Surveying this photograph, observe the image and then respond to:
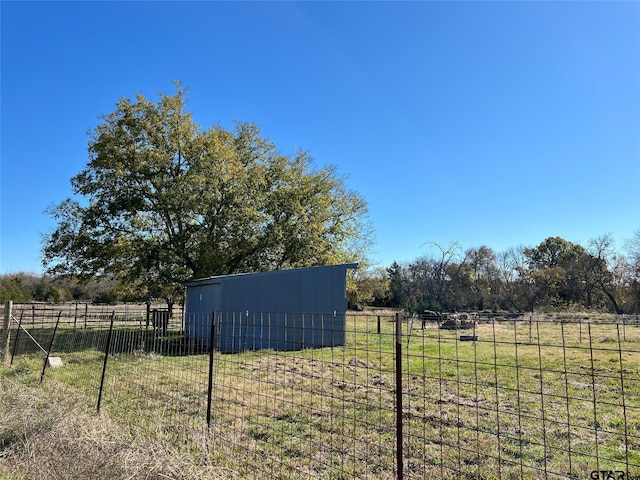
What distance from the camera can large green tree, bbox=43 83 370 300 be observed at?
18.2 meters

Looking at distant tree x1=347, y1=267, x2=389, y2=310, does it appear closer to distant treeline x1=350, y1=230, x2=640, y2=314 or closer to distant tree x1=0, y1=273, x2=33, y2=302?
distant treeline x1=350, y1=230, x2=640, y2=314

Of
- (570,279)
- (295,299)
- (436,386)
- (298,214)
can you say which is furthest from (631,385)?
(570,279)

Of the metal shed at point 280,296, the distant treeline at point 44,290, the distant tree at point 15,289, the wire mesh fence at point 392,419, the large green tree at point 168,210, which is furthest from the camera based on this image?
the distant treeline at point 44,290

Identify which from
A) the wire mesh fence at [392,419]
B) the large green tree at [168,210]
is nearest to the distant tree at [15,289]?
the large green tree at [168,210]

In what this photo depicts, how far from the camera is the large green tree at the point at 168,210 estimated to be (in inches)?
717

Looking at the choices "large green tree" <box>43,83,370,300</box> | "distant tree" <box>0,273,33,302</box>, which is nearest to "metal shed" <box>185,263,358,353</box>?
"large green tree" <box>43,83,370,300</box>

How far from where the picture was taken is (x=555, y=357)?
12156 mm

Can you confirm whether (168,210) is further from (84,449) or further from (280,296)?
(84,449)

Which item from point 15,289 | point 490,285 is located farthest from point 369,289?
point 15,289

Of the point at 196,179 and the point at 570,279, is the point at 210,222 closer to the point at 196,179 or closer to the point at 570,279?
the point at 196,179

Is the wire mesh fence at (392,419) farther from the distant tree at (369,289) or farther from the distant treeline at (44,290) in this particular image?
the distant treeline at (44,290)

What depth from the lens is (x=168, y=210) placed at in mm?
18406

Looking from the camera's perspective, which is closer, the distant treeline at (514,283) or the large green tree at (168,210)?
the large green tree at (168,210)

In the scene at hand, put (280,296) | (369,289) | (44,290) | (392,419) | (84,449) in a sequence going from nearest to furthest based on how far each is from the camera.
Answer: (84,449) → (392,419) → (280,296) → (369,289) → (44,290)
